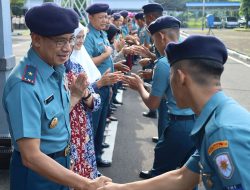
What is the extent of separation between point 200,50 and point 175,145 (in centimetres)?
177

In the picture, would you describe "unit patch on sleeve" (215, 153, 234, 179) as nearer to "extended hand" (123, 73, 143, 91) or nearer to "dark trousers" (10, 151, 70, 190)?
"dark trousers" (10, 151, 70, 190)

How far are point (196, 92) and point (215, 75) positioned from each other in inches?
4.3

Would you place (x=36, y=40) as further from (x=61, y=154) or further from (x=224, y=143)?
(x=224, y=143)

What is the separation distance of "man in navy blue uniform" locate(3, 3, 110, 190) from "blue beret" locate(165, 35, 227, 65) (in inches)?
26.8

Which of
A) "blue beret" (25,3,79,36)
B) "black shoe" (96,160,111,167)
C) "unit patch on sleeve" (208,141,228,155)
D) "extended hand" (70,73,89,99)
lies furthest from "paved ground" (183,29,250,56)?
"unit patch on sleeve" (208,141,228,155)

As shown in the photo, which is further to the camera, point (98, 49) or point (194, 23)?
point (194, 23)

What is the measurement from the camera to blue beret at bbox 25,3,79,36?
207 cm

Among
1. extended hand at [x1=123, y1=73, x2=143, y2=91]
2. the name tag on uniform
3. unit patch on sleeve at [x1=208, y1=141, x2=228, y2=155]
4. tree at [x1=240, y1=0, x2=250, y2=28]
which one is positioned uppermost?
tree at [x1=240, y1=0, x2=250, y2=28]

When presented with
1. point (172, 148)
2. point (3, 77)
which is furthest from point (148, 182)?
point (3, 77)

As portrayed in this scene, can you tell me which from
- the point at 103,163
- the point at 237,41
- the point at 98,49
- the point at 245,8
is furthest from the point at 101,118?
the point at 245,8

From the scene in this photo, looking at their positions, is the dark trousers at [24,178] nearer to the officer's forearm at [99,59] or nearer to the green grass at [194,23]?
the officer's forearm at [99,59]

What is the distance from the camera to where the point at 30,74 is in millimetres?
2068

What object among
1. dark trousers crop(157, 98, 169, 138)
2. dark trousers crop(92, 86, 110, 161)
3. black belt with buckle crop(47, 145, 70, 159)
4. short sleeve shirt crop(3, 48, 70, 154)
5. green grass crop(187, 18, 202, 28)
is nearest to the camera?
short sleeve shirt crop(3, 48, 70, 154)

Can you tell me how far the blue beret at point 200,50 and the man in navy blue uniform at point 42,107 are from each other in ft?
2.24
